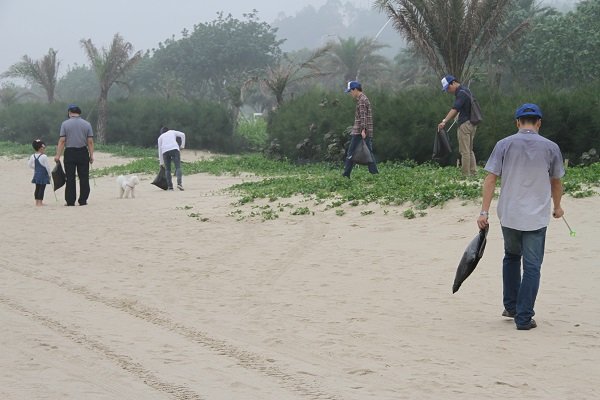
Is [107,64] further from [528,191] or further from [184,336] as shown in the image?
[528,191]

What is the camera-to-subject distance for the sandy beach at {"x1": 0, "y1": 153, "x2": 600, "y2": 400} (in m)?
5.72

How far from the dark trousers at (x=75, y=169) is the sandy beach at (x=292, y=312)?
119 inches

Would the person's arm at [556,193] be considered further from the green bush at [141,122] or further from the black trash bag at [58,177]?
the green bush at [141,122]

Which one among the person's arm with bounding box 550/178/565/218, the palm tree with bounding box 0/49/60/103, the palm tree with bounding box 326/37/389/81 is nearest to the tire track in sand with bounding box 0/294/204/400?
the person's arm with bounding box 550/178/565/218

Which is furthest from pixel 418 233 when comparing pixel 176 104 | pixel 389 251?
pixel 176 104

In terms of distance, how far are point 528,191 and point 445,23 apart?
18.2 metres

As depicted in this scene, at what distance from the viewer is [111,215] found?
15258 mm

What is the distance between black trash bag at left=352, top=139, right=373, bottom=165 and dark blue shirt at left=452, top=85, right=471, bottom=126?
2.01 m

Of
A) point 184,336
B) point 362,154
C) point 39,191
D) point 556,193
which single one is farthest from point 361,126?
point 184,336

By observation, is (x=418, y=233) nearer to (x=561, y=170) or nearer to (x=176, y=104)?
(x=561, y=170)

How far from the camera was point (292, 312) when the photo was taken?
794 cm

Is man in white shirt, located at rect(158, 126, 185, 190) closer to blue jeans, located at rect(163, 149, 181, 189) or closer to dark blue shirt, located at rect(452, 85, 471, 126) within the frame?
blue jeans, located at rect(163, 149, 181, 189)

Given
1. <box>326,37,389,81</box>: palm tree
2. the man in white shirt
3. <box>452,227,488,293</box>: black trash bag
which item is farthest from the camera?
<box>326,37,389,81</box>: palm tree

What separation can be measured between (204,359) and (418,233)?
544 centimetres
